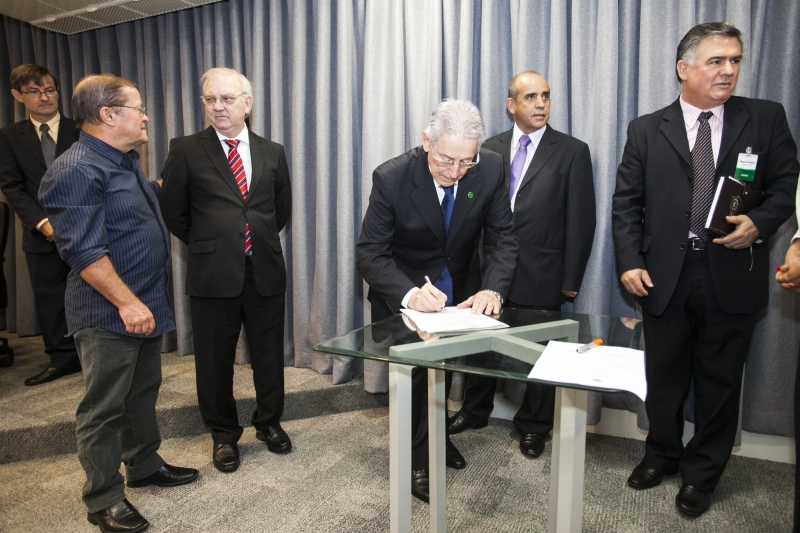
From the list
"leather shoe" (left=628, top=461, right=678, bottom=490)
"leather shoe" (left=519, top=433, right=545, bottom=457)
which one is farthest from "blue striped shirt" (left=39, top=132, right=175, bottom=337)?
"leather shoe" (left=628, top=461, right=678, bottom=490)

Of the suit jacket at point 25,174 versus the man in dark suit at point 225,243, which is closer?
the man in dark suit at point 225,243

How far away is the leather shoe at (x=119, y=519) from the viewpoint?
2.00m

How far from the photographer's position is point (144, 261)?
204cm

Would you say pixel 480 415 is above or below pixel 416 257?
below

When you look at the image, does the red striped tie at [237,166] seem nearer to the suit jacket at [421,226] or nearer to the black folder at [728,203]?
the suit jacket at [421,226]

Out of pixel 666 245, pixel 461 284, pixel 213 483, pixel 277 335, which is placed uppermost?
pixel 666 245

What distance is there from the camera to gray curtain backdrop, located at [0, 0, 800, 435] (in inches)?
99.8

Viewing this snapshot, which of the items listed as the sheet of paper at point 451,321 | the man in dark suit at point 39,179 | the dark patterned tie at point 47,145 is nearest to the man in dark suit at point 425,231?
the sheet of paper at point 451,321

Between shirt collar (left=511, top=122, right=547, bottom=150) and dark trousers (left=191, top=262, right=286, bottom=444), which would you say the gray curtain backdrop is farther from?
dark trousers (left=191, top=262, right=286, bottom=444)

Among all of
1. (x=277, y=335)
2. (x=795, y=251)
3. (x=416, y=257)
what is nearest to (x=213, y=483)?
(x=277, y=335)

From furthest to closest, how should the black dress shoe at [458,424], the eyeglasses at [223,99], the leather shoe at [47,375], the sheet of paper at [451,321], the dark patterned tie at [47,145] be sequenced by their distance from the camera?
the dark patterned tie at [47,145] < the leather shoe at [47,375] < the black dress shoe at [458,424] < the eyeglasses at [223,99] < the sheet of paper at [451,321]

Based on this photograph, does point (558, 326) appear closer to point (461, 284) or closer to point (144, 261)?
point (461, 284)

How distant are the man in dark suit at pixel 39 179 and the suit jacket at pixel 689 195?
10.4 feet

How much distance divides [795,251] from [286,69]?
9.65 ft
